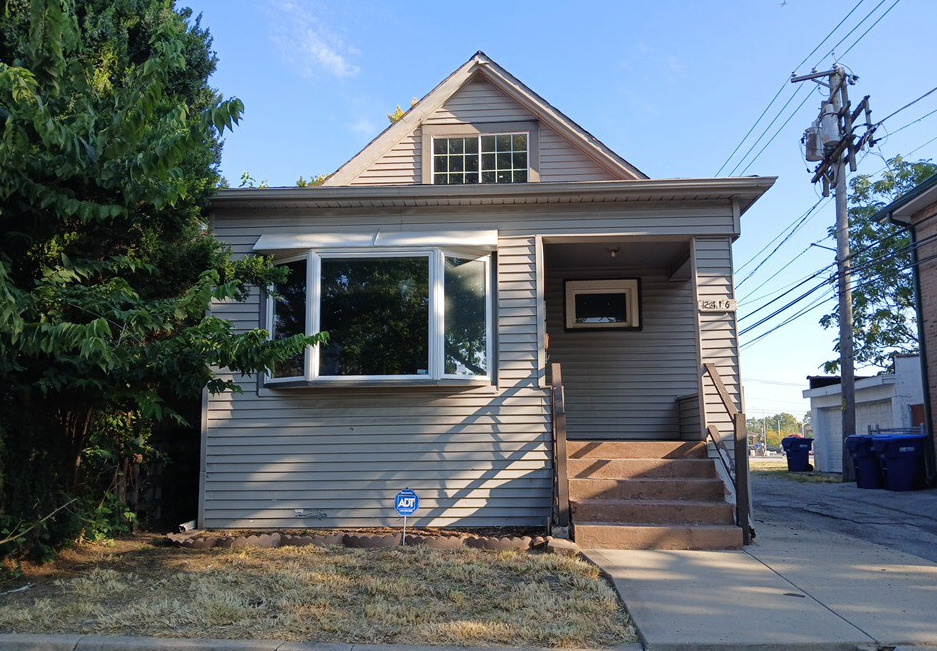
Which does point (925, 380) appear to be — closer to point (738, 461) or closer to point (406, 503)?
point (738, 461)

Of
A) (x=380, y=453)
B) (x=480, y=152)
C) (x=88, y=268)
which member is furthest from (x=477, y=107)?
(x=88, y=268)

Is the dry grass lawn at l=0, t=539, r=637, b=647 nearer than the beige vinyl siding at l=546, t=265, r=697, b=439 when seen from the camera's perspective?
Yes

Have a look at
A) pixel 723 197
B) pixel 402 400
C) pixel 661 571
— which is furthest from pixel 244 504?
pixel 723 197

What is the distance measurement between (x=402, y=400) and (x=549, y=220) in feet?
8.65

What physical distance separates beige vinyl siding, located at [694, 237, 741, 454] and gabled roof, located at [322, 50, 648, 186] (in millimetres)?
2810

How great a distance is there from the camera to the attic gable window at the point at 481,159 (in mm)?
11195

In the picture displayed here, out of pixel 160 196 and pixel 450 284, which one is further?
pixel 450 284

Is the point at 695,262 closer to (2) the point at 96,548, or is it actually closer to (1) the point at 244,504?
→ (1) the point at 244,504

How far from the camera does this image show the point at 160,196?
584cm

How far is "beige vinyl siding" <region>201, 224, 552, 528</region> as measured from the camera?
8.07 metres

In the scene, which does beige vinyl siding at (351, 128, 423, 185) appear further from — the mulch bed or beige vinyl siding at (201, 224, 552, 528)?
the mulch bed

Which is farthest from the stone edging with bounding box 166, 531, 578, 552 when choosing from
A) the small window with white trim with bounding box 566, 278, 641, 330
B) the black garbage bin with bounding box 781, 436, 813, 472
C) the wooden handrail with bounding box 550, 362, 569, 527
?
the black garbage bin with bounding box 781, 436, 813, 472

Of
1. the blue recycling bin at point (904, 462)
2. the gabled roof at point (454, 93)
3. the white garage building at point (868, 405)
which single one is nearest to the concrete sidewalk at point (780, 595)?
the gabled roof at point (454, 93)

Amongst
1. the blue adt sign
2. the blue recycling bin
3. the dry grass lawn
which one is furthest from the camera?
the blue recycling bin
